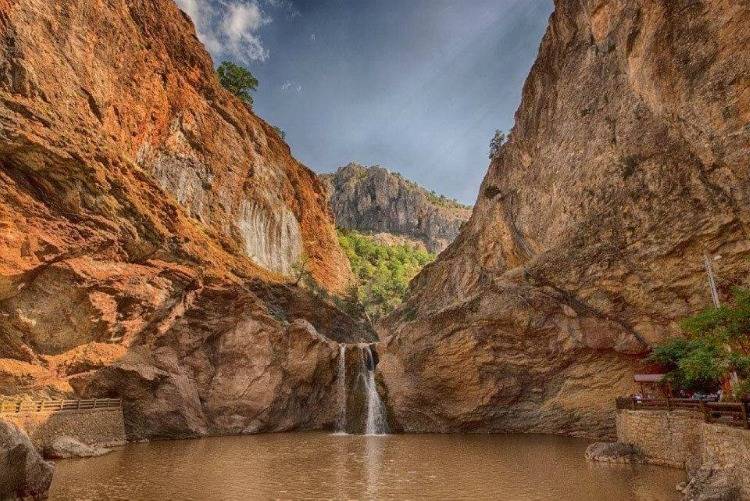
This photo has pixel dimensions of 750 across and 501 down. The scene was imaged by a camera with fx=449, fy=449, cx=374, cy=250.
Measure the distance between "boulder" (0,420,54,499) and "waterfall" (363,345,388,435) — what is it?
86.1 feet

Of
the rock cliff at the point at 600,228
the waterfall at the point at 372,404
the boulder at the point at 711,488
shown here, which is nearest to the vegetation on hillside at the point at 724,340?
the boulder at the point at 711,488

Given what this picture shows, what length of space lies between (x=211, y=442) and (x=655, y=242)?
29903 millimetres

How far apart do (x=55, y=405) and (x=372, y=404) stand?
22.6 m

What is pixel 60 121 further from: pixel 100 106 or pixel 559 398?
pixel 559 398

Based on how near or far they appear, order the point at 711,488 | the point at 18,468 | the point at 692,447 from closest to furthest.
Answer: the point at 711,488 → the point at 18,468 → the point at 692,447

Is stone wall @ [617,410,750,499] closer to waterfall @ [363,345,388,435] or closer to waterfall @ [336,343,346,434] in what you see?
waterfall @ [363,345,388,435]

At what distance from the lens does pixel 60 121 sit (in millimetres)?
28859

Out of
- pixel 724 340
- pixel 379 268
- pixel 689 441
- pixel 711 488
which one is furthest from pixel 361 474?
pixel 379 268

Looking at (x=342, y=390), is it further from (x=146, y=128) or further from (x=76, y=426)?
(x=146, y=128)

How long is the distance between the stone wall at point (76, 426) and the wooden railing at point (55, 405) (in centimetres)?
31

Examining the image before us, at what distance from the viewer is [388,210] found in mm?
130125

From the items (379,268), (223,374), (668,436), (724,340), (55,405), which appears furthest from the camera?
(379,268)

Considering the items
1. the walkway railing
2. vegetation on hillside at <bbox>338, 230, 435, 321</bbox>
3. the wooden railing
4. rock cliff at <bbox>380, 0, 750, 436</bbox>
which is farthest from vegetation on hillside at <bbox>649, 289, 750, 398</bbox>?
vegetation on hillside at <bbox>338, 230, 435, 321</bbox>

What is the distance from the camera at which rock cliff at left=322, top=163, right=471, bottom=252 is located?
128625mm
